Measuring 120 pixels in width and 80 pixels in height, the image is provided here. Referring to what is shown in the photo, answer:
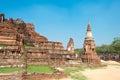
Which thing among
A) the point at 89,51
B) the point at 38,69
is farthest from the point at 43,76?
the point at 89,51

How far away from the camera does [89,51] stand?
3438 centimetres

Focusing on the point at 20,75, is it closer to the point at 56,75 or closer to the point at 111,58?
the point at 56,75

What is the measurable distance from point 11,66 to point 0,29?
326 inches

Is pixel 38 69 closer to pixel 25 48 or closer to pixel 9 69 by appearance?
pixel 9 69

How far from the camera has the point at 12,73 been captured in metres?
17.9

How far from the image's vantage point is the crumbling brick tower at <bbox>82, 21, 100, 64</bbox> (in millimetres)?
33588

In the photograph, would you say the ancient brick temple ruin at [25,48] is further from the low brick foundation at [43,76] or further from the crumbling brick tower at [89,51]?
the crumbling brick tower at [89,51]

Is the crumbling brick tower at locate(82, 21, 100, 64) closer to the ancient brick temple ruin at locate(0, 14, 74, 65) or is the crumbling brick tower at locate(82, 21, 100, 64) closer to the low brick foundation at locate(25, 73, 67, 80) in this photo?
the ancient brick temple ruin at locate(0, 14, 74, 65)

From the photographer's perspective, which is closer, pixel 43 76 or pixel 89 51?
pixel 43 76

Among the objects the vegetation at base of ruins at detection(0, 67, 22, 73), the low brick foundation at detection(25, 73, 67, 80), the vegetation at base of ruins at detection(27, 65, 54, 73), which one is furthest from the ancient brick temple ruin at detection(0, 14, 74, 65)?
the low brick foundation at detection(25, 73, 67, 80)

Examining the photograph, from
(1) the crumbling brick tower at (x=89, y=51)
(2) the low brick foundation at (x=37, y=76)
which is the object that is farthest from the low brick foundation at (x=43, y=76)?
(1) the crumbling brick tower at (x=89, y=51)

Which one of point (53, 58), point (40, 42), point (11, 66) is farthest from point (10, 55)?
point (40, 42)

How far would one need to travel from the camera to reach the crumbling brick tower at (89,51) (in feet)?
110

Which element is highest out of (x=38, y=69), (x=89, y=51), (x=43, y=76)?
(x=89, y=51)
